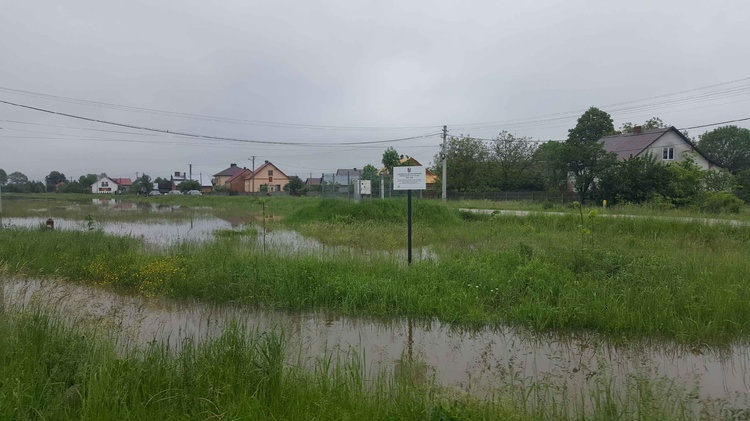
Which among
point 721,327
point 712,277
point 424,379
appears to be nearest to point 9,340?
A: point 424,379

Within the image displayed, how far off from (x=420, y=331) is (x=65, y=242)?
406 inches

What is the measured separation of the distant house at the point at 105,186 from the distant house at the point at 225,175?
20.7 meters

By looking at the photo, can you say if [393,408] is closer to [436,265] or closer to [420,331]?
[420,331]

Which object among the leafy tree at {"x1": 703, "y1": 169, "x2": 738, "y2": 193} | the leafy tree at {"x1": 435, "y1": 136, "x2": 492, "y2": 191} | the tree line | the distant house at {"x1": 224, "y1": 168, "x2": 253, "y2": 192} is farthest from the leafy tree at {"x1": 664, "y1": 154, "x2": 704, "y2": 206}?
the distant house at {"x1": 224, "y1": 168, "x2": 253, "y2": 192}

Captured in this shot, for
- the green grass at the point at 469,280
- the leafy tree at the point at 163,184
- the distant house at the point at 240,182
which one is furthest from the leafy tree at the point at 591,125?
the leafy tree at the point at 163,184

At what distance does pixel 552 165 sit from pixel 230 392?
40786mm

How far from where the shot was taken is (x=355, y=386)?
3.61 metres

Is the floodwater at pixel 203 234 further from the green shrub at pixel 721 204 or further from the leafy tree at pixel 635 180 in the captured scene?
the leafy tree at pixel 635 180

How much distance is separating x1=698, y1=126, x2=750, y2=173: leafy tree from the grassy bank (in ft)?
247

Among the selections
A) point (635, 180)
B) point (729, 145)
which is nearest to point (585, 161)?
point (635, 180)

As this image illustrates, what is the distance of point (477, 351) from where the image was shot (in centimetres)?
521

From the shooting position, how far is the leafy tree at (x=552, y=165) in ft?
115

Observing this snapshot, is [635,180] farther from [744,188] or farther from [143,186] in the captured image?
[143,186]

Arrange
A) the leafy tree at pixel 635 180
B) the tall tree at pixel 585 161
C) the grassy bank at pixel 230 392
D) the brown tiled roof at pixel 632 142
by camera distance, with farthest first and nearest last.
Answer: the brown tiled roof at pixel 632 142
the tall tree at pixel 585 161
the leafy tree at pixel 635 180
the grassy bank at pixel 230 392
